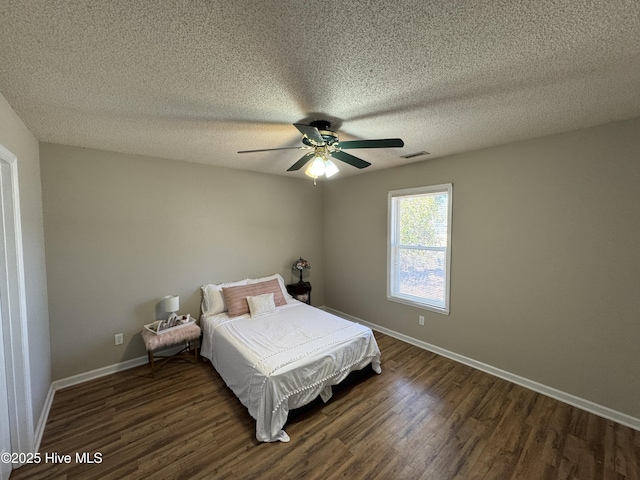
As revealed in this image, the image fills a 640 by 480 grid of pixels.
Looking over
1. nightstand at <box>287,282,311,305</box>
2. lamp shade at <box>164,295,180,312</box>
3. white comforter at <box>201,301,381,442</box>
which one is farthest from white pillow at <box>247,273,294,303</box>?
lamp shade at <box>164,295,180,312</box>

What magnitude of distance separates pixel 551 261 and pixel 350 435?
2.43 metres

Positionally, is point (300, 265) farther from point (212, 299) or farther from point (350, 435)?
point (350, 435)

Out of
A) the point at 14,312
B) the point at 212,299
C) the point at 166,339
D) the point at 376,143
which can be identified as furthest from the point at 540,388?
the point at 14,312

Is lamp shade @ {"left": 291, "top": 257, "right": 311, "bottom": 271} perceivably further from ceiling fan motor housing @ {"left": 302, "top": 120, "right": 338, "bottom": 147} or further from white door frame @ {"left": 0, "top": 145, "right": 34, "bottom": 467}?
white door frame @ {"left": 0, "top": 145, "right": 34, "bottom": 467}

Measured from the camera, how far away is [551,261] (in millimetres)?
2414

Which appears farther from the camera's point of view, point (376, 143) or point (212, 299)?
point (212, 299)

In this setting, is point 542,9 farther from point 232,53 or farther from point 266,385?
point 266,385

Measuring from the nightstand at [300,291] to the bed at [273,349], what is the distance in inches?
21.2

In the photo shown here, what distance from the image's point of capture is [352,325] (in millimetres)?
2863

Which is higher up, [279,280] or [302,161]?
[302,161]

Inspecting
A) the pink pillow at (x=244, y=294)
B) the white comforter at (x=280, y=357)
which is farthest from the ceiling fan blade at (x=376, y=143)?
the pink pillow at (x=244, y=294)

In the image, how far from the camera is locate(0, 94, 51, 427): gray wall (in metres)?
1.80

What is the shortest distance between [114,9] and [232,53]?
0.46m

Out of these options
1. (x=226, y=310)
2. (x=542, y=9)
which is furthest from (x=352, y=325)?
(x=542, y=9)
